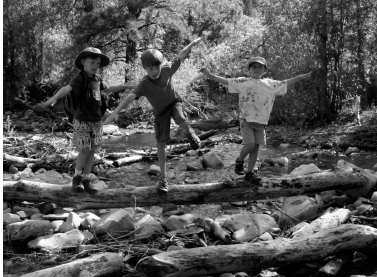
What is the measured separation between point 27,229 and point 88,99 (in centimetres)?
169

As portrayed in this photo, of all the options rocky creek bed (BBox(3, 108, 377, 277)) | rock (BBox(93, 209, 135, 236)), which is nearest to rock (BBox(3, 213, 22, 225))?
rocky creek bed (BBox(3, 108, 377, 277))

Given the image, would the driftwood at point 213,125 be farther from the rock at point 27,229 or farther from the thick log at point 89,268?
the thick log at point 89,268

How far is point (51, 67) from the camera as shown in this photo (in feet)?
72.5

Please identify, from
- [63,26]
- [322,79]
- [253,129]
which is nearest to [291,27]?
[322,79]

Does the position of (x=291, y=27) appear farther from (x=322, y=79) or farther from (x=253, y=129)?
(x=253, y=129)

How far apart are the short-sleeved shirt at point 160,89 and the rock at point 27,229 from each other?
1917 mm

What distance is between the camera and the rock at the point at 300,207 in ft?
17.7

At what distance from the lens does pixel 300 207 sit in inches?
218

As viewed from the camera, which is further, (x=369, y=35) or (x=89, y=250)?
(x=369, y=35)

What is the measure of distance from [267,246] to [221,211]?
2.23 m

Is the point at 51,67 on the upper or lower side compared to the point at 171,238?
upper

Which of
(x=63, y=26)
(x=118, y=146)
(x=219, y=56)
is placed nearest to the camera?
(x=118, y=146)

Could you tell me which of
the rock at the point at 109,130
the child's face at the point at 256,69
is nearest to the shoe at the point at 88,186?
the child's face at the point at 256,69

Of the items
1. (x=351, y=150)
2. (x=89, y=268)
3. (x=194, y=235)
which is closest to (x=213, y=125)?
(x=351, y=150)
